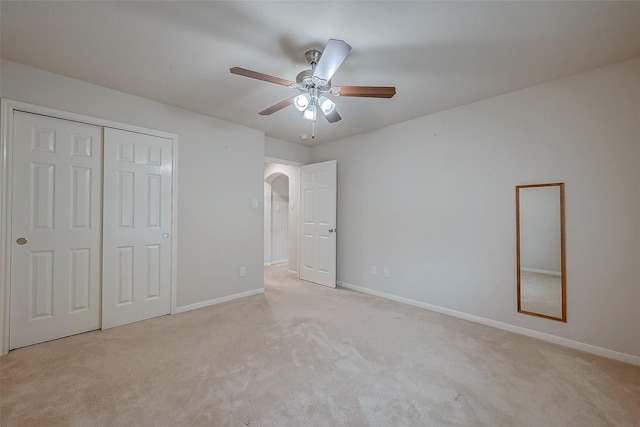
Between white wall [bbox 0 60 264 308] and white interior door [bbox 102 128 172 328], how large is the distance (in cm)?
16

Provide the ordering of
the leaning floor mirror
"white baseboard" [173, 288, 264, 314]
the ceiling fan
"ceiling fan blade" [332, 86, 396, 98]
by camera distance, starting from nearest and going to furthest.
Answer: the ceiling fan
"ceiling fan blade" [332, 86, 396, 98]
the leaning floor mirror
"white baseboard" [173, 288, 264, 314]

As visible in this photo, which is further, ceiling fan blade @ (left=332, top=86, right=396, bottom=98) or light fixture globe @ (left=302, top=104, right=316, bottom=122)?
light fixture globe @ (left=302, top=104, right=316, bottom=122)

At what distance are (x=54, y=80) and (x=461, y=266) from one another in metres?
4.49

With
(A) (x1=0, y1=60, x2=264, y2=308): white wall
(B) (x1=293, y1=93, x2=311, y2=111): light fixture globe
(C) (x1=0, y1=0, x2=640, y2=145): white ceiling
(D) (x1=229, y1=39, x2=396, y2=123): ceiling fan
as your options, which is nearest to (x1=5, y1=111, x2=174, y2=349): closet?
(A) (x1=0, y1=60, x2=264, y2=308): white wall

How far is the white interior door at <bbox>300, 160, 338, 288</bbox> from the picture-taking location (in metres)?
4.35

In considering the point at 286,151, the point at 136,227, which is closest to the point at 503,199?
the point at 286,151

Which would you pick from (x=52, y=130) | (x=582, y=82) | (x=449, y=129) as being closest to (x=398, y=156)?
(x=449, y=129)

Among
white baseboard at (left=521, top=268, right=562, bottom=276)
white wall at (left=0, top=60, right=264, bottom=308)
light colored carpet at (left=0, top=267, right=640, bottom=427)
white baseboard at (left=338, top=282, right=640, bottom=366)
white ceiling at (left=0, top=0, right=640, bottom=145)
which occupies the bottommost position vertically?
light colored carpet at (left=0, top=267, right=640, bottom=427)

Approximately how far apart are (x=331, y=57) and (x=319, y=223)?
9.95 ft

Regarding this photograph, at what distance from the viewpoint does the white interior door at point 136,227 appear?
2.76m

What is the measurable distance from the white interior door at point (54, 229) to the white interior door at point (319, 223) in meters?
2.84

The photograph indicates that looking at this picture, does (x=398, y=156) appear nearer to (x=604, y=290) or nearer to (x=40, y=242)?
(x=604, y=290)

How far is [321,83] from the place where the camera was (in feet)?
6.62

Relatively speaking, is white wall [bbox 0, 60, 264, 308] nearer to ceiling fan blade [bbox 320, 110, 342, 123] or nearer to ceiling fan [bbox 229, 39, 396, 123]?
ceiling fan [bbox 229, 39, 396, 123]
